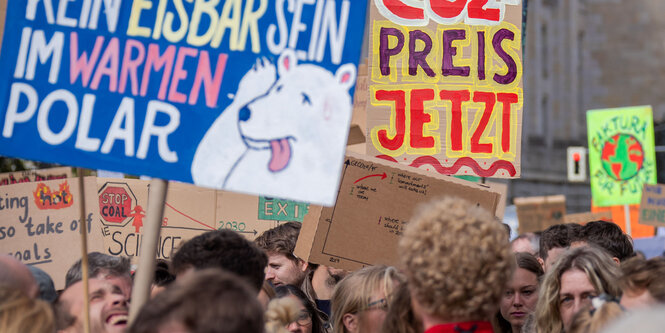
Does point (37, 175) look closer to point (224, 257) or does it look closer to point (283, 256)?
point (283, 256)

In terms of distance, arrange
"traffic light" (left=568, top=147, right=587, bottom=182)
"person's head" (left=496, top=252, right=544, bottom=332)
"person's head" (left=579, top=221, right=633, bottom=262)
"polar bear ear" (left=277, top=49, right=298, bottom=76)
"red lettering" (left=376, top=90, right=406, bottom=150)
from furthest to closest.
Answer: "traffic light" (left=568, top=147, right=587, bottom=182) → "person's head" (left=579, top=221, right=633, bottom=262) → "red lettering" (left=376, top=90, right=406, bottom=150) → "person's head" (left=496, top=252, right=544, bottom=332) → "polar bear ear" (left=277, top=49, right=298, bottom=76)

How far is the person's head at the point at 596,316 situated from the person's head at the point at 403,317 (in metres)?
0.64

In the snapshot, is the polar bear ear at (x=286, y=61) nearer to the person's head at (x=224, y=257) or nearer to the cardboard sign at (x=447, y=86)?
the person's head at (x=224, y=257)

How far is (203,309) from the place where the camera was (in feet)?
6.78

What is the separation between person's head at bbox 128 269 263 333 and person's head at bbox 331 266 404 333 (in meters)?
Answer: 1.50

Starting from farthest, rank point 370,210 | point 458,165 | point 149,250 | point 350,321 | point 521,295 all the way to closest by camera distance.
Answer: point 458,165 → point 521,295 → point 370,210 → point 350,321 → point 149,250

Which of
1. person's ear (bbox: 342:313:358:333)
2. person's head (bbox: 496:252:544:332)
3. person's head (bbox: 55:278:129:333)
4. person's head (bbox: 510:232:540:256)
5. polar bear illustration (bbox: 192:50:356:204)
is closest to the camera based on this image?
polar bear illustration (bbox: 192:50:356:204)

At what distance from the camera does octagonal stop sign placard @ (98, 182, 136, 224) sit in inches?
249

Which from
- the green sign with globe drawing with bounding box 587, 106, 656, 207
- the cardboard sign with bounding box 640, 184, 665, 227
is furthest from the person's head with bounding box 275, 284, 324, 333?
the green sign with globe drawing with bounding box 587, 106, 656, 207

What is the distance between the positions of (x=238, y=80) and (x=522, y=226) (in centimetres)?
981

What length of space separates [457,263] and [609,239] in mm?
3072

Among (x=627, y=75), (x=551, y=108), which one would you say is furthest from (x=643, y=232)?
(x=627, y=75)

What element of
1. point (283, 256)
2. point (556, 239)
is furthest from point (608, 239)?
point (283, 256)

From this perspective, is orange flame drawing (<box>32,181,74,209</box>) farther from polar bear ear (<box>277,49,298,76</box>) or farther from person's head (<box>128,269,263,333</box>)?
person's head (<box>128,269,263,333</box>)
